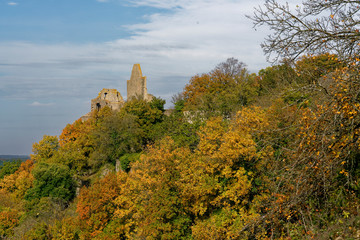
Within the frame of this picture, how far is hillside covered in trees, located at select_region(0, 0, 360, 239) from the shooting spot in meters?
9.62

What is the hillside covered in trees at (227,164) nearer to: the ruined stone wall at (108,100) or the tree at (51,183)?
the tree at (51,183)

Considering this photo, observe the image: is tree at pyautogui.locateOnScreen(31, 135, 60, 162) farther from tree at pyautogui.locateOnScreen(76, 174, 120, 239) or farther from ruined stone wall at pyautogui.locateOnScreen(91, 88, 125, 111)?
tree at pyautogui.locateOnScreen(76, 174, 120, 239)

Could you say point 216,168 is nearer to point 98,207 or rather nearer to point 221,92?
point 98,207

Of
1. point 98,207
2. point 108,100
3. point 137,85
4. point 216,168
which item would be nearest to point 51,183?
point 98,207

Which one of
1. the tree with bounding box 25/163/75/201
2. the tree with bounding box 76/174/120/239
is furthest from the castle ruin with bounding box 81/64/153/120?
the tree with bounding box 76/174/120/239

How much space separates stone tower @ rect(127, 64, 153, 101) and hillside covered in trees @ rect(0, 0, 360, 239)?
429 cm

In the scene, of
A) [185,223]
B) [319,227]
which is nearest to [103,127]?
[185,223]

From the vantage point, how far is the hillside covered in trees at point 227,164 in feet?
31.6

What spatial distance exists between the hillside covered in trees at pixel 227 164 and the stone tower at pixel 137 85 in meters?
4.29

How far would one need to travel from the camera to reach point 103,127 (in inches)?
1633

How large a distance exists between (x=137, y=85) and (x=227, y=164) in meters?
36.4

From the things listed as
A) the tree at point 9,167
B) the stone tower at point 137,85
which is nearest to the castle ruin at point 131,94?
the stone tower at point 137,85

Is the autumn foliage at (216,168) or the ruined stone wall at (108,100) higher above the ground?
the ruined stone wall at (108,100)

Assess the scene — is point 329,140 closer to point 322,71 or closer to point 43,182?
Answer: point 322,71
